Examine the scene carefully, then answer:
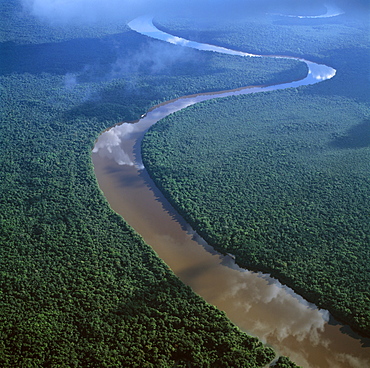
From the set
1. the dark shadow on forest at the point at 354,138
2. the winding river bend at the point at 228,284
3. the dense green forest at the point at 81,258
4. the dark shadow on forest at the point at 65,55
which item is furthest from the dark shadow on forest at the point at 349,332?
the dark shadow on forest at the point at 65,55

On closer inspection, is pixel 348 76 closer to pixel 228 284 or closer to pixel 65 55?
pixel 65 55

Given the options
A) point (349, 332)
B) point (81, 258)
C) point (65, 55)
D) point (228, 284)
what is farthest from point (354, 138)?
point (65, 55)

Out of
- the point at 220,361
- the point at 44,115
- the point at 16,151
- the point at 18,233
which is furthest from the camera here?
the point at 44,115

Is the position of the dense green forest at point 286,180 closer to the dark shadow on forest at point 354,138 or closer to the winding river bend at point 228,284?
the dark shadow on forest at point 354,138

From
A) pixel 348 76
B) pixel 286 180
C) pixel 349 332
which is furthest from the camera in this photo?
pixel 348 76

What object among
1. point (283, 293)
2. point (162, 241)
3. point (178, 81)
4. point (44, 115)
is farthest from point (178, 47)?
point (283, 293)

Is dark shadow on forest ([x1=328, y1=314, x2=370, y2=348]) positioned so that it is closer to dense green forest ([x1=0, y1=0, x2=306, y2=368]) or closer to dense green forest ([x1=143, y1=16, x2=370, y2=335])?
dense green forest ([x1=143, y1=16, x2=370, y2=335])

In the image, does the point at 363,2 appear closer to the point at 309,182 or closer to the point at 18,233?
the point at 309,182
